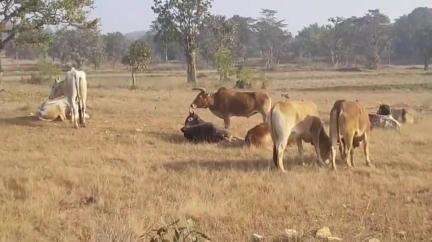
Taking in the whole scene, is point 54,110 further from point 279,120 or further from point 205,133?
point 279,120

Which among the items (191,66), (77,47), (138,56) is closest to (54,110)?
(138,56)

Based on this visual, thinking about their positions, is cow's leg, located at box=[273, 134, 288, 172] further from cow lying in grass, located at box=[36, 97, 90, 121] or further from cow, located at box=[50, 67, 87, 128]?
cow lying in grass, located at box=[36, 97, 90, 121]

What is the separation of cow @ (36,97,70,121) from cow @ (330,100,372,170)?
881 centimetres

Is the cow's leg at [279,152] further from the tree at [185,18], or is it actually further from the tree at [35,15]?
the tree at [185,18]

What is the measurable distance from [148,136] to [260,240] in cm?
823

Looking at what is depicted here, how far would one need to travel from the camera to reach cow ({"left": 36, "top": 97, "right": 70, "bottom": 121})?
1684 centimetres

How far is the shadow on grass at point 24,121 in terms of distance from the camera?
53.2 ft

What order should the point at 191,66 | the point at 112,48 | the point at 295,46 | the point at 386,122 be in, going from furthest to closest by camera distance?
the point at 295,46 < the point at 112,48 < the point at 191,66 < the point at 386,122

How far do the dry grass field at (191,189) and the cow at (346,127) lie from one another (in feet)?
1.09

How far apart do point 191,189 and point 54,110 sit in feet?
28.9

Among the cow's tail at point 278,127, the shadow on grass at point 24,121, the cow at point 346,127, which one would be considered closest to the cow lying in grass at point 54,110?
the shadow on grass at point 24,121

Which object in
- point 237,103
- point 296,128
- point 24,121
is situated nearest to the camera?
point 296,128

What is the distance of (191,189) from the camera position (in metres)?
9.44

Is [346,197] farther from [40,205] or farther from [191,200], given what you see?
[40,205]
